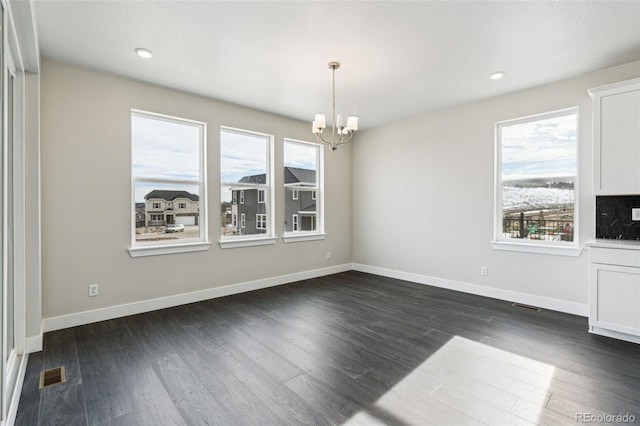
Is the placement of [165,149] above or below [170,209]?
above

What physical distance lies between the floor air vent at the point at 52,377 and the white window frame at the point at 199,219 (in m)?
1.44

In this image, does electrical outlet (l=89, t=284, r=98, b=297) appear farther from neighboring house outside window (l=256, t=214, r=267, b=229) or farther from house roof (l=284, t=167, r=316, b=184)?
house roof (l=284, t=167, r=316, b=184)

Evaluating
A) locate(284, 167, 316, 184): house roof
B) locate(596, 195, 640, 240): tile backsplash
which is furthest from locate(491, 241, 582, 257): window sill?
locate(284, 167, 316, 184): house roof

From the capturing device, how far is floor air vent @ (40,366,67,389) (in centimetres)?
223

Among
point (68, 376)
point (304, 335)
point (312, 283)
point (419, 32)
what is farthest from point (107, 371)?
point (419, 32)

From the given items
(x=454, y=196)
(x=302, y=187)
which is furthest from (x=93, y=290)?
(x=454, y=196)

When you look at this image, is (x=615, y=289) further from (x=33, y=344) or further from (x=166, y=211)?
(x=33, y=344)

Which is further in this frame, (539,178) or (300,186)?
(300,186)

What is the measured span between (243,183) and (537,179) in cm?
400

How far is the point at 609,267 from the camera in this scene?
2988mm

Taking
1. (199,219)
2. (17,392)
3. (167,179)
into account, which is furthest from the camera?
(199,219)

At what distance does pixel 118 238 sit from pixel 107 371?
1.63 metres

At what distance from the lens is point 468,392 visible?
6.93ft

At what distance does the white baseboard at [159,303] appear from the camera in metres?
3.22
